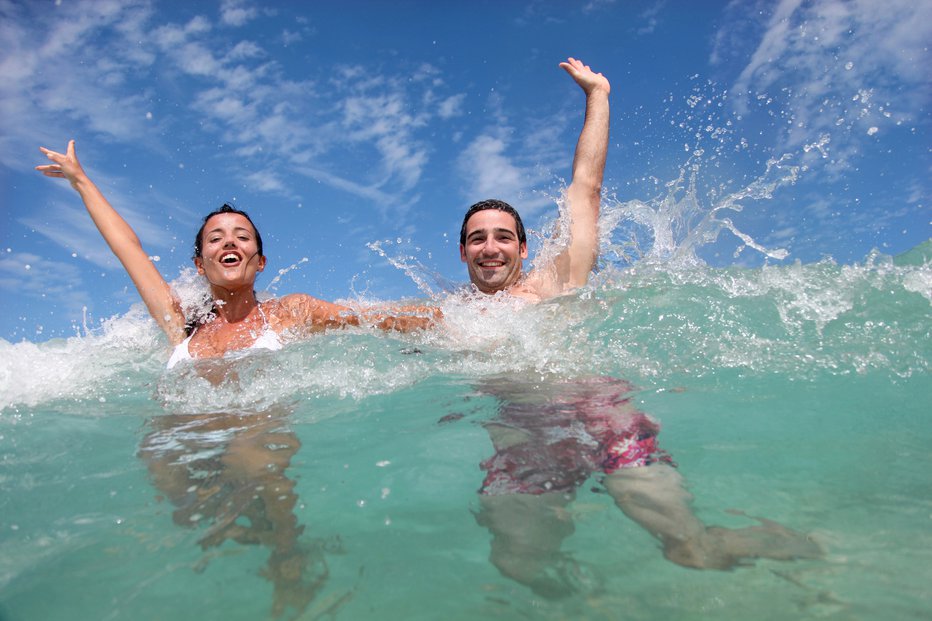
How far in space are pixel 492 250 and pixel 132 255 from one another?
301 centimetres

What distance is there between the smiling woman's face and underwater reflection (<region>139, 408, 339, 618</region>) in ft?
3.74

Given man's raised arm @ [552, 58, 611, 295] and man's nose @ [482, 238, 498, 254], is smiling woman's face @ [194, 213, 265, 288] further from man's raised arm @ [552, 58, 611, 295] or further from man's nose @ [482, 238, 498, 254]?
man's raised arm @ [552, 58, 611, 295]

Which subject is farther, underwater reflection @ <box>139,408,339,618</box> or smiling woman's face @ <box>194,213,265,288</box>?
smiling woman's face @ <box>194,213,265,288</box>

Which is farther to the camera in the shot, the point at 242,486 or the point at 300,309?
the point at 300,309

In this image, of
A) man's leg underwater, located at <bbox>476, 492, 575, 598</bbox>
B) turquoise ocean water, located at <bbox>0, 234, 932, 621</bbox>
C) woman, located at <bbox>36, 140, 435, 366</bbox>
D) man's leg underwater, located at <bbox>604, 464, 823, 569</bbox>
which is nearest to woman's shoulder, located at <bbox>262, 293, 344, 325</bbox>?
woman, located at <bbox>36, 140, 435, 366</bbox>

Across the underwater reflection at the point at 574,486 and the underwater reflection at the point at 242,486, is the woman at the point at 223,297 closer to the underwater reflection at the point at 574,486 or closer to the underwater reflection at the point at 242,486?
the underwater reflection at the point at 242,486

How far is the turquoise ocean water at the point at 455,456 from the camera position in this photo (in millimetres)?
2332

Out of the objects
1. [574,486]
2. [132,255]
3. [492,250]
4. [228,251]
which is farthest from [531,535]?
[132,255]

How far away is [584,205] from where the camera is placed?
466cm

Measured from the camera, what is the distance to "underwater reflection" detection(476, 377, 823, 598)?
251cm

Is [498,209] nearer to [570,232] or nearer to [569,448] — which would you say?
[570,232]

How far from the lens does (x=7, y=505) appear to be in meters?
3.17

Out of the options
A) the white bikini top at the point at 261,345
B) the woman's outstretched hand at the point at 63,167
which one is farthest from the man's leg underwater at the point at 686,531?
the woman's outstretched hand at the point at 63,167

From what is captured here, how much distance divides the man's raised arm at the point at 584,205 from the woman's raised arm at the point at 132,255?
321 cm
